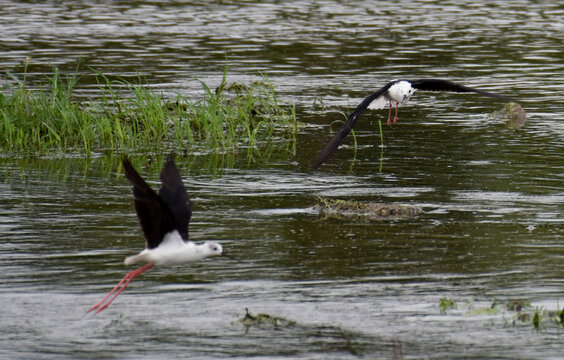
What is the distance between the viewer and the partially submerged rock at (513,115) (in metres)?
16.2

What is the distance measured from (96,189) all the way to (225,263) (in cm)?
331

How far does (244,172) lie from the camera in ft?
42.7

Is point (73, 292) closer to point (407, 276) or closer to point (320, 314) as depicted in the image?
point (320, 314)

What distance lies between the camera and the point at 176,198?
8.15 m

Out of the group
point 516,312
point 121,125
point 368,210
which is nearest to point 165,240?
point 516,312

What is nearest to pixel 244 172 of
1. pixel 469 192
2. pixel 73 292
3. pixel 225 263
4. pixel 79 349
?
pixel 469 192

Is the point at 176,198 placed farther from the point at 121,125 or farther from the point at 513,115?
the point at 513,115

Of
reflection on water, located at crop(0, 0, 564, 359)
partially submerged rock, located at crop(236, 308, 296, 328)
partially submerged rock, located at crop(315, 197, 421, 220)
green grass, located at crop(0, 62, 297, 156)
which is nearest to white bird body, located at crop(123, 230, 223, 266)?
reflection on water, located at crop(0, 0, 564, 359)

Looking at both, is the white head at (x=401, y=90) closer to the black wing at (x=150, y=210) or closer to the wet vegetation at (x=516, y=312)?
the wet vegetation at (x=516, y=312)

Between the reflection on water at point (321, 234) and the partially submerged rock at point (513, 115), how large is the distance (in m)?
0.25

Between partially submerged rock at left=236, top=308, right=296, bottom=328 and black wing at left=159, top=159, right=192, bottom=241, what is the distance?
0.75 m

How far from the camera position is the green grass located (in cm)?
1386

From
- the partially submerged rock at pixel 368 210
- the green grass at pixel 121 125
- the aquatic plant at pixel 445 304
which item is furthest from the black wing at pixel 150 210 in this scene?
the green grass at pixel 121 125

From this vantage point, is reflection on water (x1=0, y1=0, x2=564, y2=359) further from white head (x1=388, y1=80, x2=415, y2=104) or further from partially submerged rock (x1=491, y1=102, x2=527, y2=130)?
white head (x1=388, y1=80, x2=415, y2=104)
